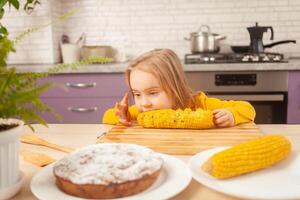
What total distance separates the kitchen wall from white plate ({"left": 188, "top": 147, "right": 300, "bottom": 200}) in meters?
2.45

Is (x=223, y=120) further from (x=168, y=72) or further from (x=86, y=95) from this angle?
(x=86, y=95)

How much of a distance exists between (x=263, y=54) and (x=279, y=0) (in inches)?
29.5

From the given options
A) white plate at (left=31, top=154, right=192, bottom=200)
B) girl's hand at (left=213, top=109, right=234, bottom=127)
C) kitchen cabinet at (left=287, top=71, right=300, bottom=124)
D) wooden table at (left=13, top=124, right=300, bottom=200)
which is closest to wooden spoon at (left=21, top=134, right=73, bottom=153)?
wooden table at (left=13, top=124, right=300, bottom=200)

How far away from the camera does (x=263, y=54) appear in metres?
2.59

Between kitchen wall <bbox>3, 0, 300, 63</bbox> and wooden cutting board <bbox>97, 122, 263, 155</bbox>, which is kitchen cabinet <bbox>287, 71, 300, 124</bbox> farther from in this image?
wooden cutting board <bbox>97, 122, 263, 155</bbox>

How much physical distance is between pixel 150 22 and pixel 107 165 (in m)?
2.67

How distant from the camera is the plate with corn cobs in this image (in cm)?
67

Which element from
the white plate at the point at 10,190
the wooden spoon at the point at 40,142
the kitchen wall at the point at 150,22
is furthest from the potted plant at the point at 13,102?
the kitchen wall at the point at 150,22

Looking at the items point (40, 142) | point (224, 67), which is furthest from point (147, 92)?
point (224, 67)

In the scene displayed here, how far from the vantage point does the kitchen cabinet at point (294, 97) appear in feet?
8.15

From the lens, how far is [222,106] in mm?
1556

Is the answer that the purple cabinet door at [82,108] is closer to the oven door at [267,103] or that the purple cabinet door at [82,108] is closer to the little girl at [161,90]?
the oven door at [267,103]

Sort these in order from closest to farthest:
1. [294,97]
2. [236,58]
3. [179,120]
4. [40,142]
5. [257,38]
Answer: [40,142] < [179,120] < [294,97] < [236,58] < [257,38]

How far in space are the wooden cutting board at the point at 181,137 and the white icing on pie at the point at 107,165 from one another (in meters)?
0.23
